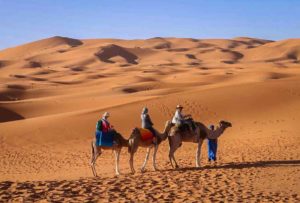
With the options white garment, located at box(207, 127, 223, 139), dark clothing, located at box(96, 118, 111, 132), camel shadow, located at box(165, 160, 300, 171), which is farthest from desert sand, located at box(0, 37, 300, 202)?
dark clothing, located at box(96, 118, 111, 132)

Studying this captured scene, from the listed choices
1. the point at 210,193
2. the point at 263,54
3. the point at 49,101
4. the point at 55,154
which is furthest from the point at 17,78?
the point at 263,54

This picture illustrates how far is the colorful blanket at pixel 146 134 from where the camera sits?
12156 millimetres

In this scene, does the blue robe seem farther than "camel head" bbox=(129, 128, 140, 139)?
Yes

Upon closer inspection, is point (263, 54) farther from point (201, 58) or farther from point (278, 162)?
point (278, 162)

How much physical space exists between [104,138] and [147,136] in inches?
47.5

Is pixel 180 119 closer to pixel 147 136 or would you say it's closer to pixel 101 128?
pixel 147 136

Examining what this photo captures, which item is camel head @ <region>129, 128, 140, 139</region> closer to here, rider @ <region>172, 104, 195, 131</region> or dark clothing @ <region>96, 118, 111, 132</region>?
dark clothing @ <region>96, 118, 111, 132</region>

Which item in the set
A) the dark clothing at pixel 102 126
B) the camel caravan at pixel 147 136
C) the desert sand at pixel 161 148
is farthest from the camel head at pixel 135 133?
the desert sand at pixel 161 148

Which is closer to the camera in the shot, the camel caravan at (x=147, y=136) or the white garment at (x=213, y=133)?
the camel caravan at (x=147, y=136)

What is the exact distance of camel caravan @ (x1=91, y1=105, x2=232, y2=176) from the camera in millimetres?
11797

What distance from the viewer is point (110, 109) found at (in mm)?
24156

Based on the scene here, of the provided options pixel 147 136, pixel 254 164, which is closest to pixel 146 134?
pixel 147 136

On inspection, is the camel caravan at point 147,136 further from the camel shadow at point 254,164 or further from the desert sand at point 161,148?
the desert sand at point 161,148

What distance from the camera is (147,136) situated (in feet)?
40.1
